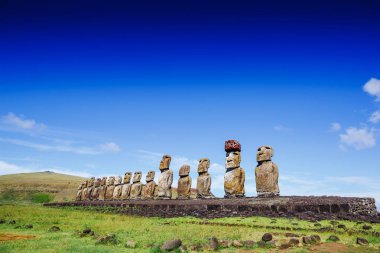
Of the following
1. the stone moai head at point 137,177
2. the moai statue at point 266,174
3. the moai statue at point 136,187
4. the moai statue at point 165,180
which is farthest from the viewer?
the stone moai head at point 137,177

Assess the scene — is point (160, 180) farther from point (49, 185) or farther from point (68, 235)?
point (49, 185)

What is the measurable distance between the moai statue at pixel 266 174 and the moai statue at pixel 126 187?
20.3 metres

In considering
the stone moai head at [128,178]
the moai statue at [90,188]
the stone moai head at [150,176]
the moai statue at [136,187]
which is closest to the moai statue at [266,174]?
the stone moai head at [150,176]

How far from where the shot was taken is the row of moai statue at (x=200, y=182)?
65.7ft

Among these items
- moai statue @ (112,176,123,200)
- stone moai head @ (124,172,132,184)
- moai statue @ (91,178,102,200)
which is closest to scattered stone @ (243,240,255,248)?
stone moai head @ (124,172,132,184)

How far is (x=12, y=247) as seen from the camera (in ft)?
31.7

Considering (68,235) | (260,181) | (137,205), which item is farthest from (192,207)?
(68,235)

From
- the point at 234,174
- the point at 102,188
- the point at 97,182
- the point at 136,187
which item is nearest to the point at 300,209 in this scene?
the point at 234,174

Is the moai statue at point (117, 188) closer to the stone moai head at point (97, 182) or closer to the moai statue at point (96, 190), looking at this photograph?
the moai statue at point (96, 190)

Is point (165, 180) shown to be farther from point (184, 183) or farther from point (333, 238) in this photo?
point (333, 238)

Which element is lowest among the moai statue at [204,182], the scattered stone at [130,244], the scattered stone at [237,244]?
the scattered stone at [130,244]

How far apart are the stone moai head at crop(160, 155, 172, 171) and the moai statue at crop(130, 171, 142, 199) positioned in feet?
21.0

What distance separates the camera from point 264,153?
67.5 ft

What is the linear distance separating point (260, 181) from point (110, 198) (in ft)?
81.1
